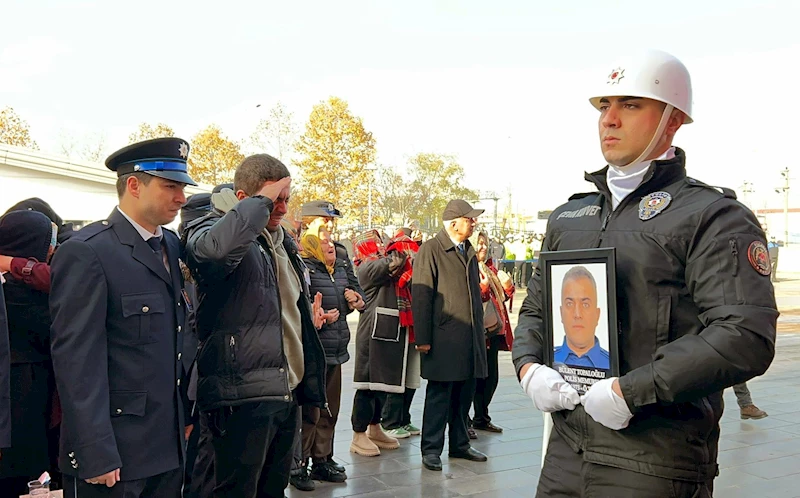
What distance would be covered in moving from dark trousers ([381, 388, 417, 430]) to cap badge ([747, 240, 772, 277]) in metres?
4.87

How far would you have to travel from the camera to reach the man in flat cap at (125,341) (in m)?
2.80

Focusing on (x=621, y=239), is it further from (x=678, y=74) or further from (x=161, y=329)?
(x=161, y=329)

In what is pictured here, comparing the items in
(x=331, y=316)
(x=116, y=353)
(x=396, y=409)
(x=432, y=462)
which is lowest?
(x=432, y=462)

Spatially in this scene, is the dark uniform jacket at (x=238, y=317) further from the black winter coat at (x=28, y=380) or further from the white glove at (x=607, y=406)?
the white glove at (x=607, y=406)

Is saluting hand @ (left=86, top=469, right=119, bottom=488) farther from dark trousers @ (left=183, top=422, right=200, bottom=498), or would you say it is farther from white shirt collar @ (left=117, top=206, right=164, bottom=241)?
dark trousers @ (left=183, top=422, right=200, bottom=498)

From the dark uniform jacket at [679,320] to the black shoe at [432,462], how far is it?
339cm

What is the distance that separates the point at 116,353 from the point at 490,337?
4.78 m

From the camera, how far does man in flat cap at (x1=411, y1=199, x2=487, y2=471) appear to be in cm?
597

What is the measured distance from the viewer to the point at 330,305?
5.59 metres

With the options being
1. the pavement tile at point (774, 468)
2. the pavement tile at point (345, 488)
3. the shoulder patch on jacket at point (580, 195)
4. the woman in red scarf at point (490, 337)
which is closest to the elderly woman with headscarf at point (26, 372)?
the pavement tile at point (345, 488)

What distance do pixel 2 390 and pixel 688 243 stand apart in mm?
2727

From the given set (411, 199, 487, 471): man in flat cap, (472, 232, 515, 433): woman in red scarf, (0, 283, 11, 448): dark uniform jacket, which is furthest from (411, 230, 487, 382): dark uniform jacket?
(0, 283, 11, 448): dark uniform jacket

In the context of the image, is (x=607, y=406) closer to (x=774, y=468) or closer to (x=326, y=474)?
(x=326, y=474)

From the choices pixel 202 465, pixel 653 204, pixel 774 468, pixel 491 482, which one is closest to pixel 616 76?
pixel 653 204
